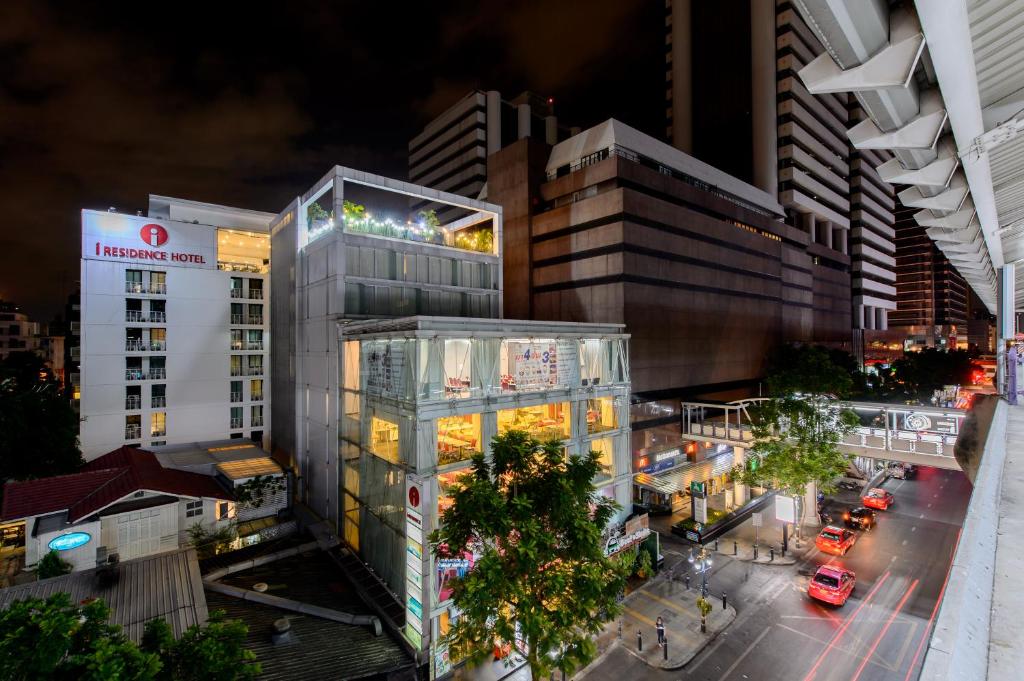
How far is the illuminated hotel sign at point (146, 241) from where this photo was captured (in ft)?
116

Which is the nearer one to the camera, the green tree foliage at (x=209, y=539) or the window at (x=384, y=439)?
the window at (x=384, y=439)

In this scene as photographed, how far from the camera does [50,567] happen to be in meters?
19.8

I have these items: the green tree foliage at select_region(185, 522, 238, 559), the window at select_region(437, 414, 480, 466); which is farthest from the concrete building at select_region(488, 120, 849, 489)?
the green tree foliage at select_region(185, 522, 238, 559)

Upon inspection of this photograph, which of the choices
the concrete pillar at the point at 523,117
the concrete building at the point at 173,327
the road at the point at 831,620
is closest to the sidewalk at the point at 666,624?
the road at the point at 831,620

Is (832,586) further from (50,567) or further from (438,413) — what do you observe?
(50,567)

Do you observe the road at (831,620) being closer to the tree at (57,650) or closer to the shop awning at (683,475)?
the shop awning at (683,475)

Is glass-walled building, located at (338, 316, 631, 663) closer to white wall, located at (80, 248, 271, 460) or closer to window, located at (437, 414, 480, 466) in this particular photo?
window, located at (437, 414, 480, 466)

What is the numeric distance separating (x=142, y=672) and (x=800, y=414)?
3296cm

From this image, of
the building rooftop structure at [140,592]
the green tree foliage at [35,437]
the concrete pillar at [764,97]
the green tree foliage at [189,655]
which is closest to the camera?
the green tree foliage at [189,655]

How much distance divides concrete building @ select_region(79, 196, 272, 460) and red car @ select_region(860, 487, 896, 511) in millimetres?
50541

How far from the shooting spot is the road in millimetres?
19172

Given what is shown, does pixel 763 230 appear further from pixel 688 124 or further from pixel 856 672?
pixel 856 672

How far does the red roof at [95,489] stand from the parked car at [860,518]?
136 feet

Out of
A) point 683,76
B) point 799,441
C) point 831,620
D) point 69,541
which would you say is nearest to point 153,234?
point 69,541
